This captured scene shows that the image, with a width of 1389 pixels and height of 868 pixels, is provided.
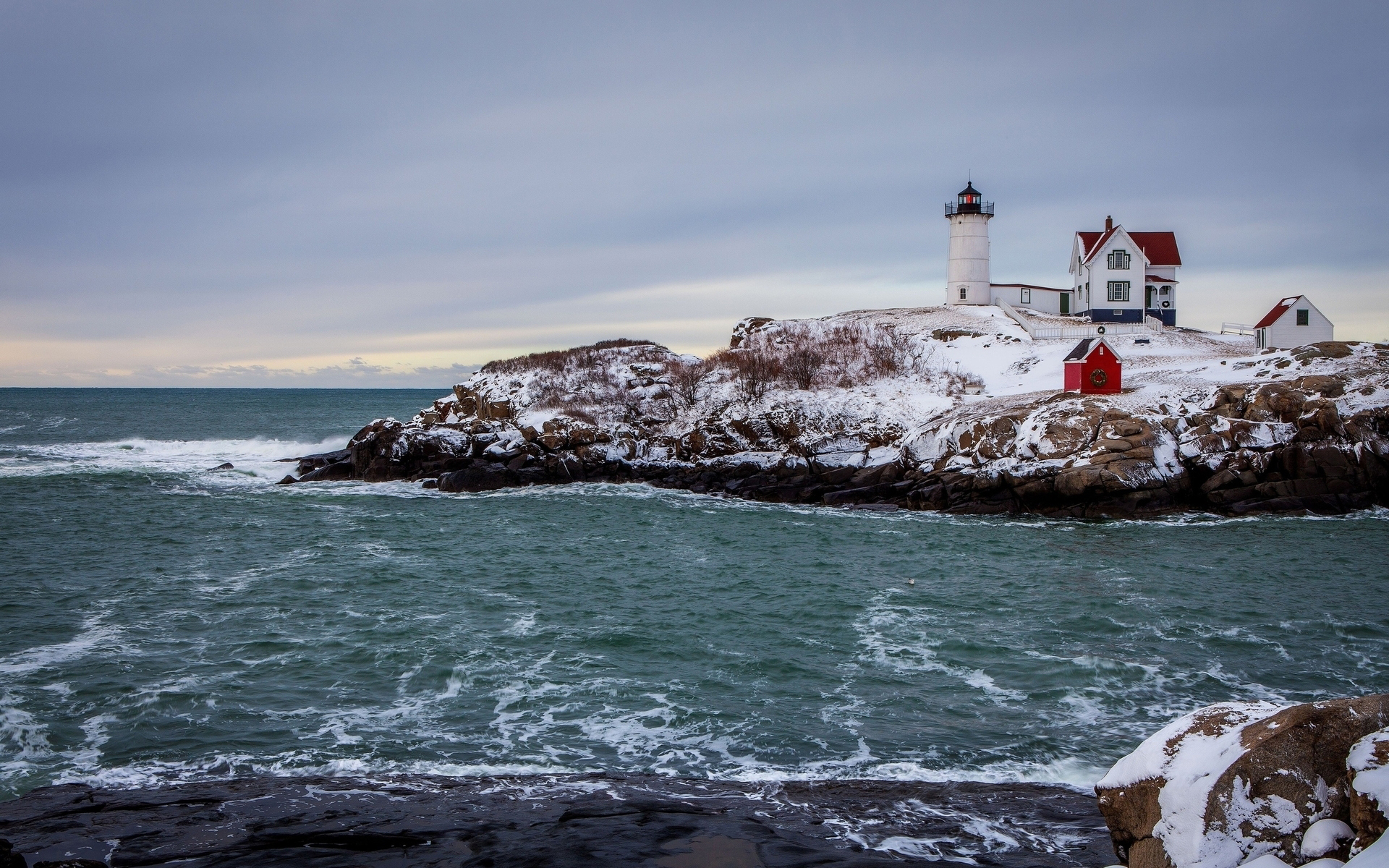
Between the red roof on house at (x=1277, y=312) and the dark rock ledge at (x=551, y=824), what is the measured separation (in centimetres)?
4391

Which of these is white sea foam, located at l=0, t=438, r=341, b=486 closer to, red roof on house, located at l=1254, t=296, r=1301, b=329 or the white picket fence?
the white picket fence

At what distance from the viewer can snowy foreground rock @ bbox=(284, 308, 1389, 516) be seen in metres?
30.4

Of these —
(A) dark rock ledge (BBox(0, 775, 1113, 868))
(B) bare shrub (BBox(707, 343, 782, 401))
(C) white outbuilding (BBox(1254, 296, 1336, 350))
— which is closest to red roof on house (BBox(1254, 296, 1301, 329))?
(C) white outbuilding (BBox(1254, 296, 1336, 350))

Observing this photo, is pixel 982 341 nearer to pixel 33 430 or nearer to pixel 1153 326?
pixel 1153 326

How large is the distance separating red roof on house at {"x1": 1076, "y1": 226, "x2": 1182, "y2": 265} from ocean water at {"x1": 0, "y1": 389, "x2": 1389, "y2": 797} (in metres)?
32.8

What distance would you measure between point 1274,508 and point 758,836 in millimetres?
26917

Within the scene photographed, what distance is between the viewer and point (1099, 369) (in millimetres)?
37406

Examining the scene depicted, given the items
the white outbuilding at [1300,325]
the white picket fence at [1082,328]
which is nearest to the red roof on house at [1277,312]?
the white outbuilding at [1300,325]

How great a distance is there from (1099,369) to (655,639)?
1090 inches

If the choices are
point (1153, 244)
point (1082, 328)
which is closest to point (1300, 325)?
point (1082, 328)

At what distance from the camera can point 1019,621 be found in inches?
695

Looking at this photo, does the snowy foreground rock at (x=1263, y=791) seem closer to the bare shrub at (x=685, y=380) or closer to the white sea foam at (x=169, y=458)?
the white sea foam at (x=169, y=458)

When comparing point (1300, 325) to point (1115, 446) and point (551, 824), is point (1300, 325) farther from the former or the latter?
point (551, 824)

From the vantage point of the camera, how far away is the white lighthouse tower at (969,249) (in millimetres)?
60625
